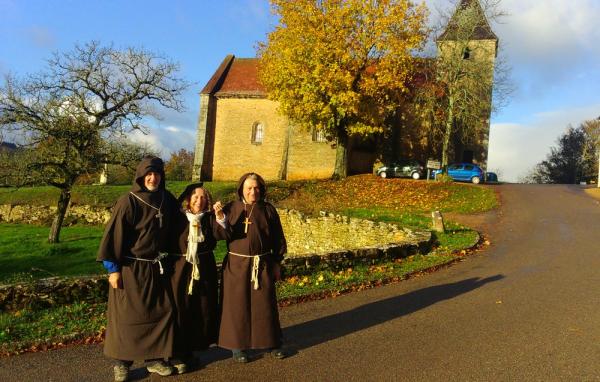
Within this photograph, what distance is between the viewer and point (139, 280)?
183 inches

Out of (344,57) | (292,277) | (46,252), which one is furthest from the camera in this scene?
(344,57)

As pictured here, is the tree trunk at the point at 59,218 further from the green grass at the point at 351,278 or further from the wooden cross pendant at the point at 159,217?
the wooden cross pendant at the point at 159,217

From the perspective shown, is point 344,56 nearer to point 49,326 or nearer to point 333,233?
point 333,233

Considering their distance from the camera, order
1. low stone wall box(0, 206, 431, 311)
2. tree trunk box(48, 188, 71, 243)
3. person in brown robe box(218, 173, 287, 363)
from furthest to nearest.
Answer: tree trunk box(48, 188, 71, 243), low stone wall box(0, 206, 431, 311), person in brown robe box(218, 173, 287, 363)

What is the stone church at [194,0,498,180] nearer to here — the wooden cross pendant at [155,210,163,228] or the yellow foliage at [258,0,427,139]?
the yellow foliage at [258,0,427,139]

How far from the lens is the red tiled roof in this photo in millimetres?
40188

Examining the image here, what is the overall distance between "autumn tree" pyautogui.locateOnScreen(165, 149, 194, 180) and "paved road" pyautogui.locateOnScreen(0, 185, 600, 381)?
4796 cm

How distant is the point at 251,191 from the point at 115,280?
160 centimetres

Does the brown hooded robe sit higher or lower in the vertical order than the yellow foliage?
lower

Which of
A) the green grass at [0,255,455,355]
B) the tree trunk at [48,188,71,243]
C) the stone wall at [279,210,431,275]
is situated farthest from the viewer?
the tree trunk at [48,188,71,243]

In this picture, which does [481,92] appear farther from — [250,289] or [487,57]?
[250,289]

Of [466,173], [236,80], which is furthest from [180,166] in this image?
[466,173]

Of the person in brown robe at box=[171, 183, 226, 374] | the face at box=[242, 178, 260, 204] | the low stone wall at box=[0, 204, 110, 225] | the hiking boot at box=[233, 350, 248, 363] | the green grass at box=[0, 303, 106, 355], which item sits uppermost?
the face at box=[242, 178, 260, 204]

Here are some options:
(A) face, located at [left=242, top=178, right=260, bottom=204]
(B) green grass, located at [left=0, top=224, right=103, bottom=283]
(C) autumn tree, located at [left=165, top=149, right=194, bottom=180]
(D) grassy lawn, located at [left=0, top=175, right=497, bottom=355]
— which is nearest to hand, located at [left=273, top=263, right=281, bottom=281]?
(A) face, located at [left=242, top=178, right=260, bottom=204]
